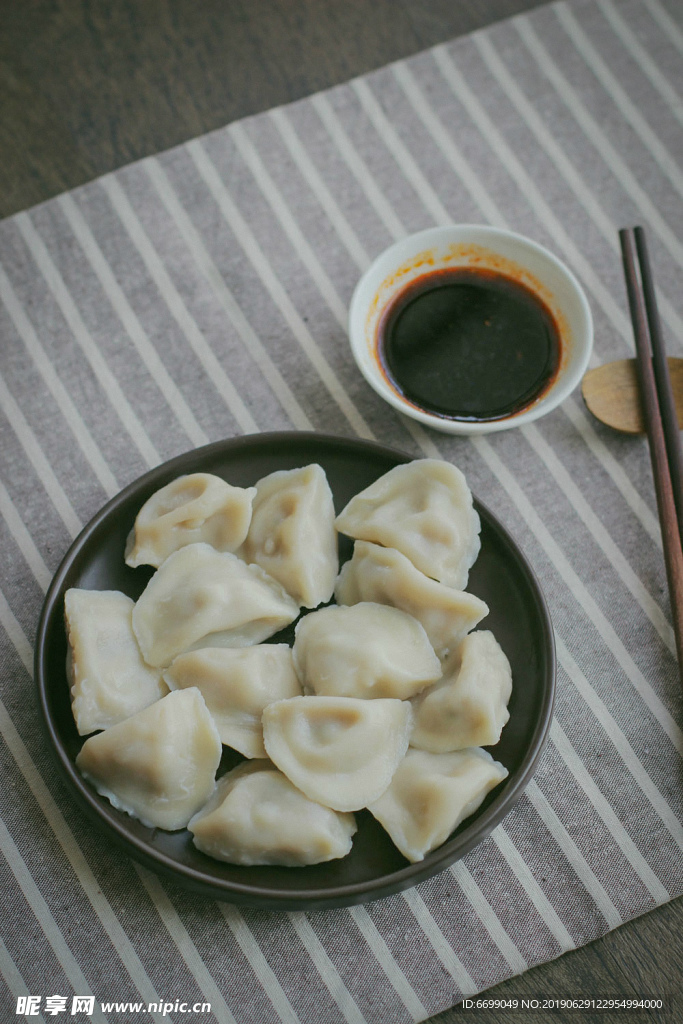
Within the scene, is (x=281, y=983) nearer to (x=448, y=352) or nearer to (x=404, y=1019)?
(x=404, y=1019)

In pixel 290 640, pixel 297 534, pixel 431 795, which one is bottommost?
pixel 431 795

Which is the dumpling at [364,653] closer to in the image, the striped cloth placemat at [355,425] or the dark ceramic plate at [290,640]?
the dark ceramic plate at [290,640]

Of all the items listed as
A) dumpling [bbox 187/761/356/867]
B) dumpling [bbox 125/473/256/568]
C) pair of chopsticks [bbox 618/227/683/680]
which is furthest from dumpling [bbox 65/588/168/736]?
pair of chopsticks [bbox 618/227/683/680]

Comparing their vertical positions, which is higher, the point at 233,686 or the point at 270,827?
the point at 233,686

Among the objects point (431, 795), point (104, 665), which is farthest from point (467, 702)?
point (104, 665)

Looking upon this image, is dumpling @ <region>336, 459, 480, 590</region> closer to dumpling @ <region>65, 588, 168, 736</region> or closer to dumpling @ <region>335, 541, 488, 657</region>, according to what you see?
dumpling @ <region>335, 541, 488, 657</region>

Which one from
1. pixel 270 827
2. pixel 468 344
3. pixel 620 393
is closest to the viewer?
pixel 270 827

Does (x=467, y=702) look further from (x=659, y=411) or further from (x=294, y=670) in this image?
(x=659, y=411)
